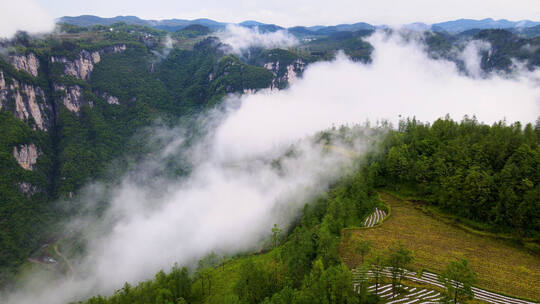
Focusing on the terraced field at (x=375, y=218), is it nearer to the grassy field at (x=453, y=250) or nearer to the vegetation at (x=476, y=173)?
the grassy field at (x=453, y=250)

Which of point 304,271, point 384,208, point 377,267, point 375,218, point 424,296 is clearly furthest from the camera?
point 384,208

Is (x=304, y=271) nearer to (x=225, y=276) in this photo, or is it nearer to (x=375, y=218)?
(x=375, y=218)

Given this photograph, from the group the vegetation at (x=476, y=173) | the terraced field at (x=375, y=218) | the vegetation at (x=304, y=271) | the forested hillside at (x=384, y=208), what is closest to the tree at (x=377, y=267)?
the forested hillside at (x=384, y=208)

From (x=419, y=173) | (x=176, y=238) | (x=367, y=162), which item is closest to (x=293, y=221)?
(x=367, y=162)

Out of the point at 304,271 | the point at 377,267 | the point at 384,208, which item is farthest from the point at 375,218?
the point at 377,267

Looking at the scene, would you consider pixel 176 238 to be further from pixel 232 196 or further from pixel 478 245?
pixel 478 245
